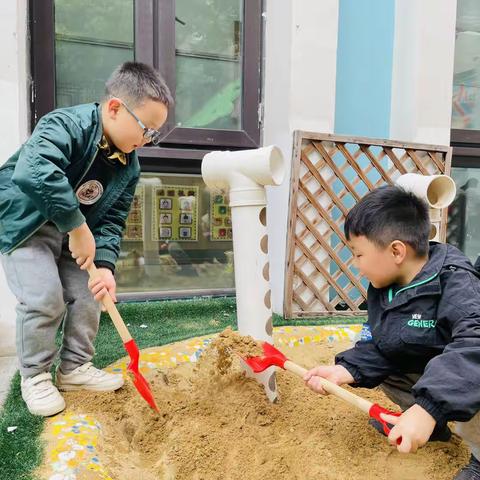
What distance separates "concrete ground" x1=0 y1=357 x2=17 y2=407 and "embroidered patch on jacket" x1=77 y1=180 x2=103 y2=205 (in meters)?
0.53

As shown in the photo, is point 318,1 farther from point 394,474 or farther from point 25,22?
point 394,474

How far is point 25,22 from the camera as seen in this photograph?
1772 mm


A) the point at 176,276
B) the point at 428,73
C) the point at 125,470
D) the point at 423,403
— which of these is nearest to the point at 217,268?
the point at 176,276

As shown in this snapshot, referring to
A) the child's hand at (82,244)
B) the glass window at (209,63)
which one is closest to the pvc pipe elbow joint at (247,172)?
the child's hand at (82,244)

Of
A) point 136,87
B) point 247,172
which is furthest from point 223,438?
point 136,87

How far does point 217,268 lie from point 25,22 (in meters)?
1.35

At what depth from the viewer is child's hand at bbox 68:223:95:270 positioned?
1058 millimetres

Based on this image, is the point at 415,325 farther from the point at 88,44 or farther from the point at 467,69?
the point at 467,69

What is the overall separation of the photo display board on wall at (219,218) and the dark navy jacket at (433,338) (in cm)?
144

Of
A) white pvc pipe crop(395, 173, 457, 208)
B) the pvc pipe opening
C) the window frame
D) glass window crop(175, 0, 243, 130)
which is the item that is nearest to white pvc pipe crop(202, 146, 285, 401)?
white pvc pipe crop(395, 173, 457, 208)

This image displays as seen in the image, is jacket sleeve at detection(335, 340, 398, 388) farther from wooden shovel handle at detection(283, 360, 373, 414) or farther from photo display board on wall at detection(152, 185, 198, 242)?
photo display board on wall at detection(152, 185, 198, 242)

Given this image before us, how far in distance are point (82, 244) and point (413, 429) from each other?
76 cm

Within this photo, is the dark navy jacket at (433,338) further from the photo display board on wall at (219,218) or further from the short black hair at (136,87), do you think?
the photo display board on wall at (219,218)

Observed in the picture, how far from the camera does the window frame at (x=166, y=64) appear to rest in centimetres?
197
